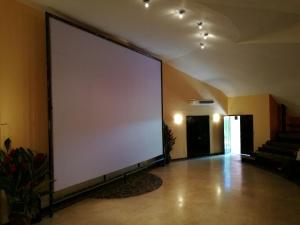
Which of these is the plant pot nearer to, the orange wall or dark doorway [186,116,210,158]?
dark doorway [186,116,210,158]

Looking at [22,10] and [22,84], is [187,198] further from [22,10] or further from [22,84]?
[22,10]

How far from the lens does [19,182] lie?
11.3 ft

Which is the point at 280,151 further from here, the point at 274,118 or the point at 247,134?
the point at 247,134

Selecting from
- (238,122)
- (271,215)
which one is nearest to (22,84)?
(271,215)

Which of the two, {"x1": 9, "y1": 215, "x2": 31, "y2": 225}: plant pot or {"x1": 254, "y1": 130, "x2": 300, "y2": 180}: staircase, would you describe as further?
{"x1": 254, "y1": 130, "x2": 300, "y2": 180}: staircase

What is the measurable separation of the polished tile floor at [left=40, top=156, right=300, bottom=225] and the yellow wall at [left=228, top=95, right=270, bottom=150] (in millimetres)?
2333

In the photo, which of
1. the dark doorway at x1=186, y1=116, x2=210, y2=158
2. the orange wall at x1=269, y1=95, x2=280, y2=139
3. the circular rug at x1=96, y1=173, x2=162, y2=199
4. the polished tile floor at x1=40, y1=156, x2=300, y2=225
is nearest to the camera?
the polished tile floor at x1=40, y1=156, x2=300, y2=225

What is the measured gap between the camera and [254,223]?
3719mm

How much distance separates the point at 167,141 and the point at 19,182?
5.30 meters

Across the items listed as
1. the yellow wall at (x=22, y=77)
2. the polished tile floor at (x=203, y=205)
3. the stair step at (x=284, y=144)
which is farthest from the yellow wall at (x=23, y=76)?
the stair step at (x=284, y=144)

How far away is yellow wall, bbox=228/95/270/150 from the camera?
8.37m

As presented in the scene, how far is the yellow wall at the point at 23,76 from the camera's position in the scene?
3732 mm

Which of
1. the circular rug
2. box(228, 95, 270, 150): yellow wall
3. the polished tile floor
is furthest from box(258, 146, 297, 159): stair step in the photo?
the circular rug

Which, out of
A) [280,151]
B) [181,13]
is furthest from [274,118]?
[181,13]
